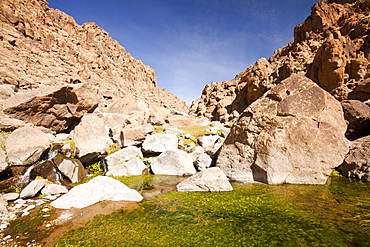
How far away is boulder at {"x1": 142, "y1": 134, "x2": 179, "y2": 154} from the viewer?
1523 centimetres

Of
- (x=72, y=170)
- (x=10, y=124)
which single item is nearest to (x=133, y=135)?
(x=72, y=170)

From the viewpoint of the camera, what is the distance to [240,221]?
5.27 metres

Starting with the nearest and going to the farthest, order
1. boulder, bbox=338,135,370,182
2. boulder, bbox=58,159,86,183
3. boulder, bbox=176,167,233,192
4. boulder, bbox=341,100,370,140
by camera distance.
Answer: boulder, bbox=176,167,233,192 < boulder, bbox=338,135,370,182 < boulder, bbox=58,159,86,183 < boulder, bbox=341,100,370,140

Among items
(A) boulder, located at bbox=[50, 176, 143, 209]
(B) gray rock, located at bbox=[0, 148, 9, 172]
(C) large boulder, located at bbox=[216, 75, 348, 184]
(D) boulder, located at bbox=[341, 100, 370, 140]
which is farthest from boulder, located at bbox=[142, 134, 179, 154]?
(D) boulder, located at bbox=[341, 100, 370, 140]

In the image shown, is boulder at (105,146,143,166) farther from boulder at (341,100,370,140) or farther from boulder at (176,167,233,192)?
boulder at (341,100,370,140)

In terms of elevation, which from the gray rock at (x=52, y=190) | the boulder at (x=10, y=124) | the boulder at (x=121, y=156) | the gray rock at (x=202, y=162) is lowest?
the gray rock at (x=52, y=190)

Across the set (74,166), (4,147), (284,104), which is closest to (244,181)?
(284,104)

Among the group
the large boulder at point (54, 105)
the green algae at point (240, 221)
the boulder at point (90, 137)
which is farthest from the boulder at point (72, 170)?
the green algae at point (240, 221)

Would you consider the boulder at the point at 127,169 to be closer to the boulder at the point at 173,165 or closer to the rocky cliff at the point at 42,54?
the boulder at the point at 173,165

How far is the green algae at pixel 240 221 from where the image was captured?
14.0 ft

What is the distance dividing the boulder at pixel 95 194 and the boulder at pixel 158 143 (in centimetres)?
722

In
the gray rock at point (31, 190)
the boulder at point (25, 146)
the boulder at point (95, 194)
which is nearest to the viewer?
the boulder at point (95, 194)

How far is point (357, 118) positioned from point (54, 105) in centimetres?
2435

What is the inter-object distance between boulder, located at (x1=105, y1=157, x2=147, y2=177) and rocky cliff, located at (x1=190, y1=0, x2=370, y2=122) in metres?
29.0
